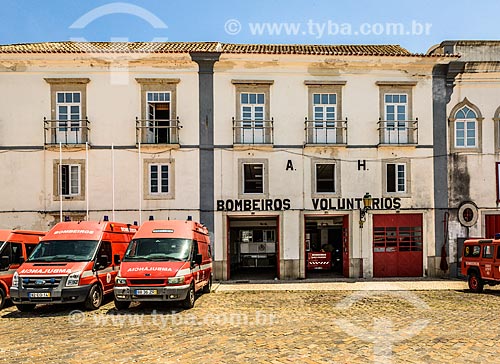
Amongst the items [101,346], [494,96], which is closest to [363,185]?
[494,96]

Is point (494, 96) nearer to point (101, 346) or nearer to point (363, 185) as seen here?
point (363, 185)

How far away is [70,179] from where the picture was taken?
21656 mm

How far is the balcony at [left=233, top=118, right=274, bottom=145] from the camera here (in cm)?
2181

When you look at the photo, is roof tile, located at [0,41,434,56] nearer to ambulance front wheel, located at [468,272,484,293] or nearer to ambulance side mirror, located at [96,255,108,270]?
ambulance front wheel, located at [468,272,484,293]

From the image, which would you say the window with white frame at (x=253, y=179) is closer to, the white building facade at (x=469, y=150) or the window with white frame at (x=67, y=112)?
the window with white frame at (x=67, y=112)

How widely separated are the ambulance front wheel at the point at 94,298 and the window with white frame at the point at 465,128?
53.7 ft

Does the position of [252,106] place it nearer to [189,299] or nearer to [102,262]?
[102,262]

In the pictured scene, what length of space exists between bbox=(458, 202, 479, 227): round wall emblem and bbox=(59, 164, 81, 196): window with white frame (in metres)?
16.4

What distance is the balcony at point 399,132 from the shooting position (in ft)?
72.4

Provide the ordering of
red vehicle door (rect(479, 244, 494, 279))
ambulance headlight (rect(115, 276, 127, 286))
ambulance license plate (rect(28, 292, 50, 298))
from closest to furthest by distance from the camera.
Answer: ambulance license plate (rect(28, 292, 50, 298)) < ambulance headlight (rect(115, 276, 127, 286)) < red vehicle door (rect(479, 244, 494, 279))

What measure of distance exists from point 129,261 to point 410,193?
43.5ft

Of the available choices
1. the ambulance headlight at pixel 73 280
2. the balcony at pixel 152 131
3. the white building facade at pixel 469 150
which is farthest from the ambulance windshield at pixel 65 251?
the white building facade at pixel 469 150

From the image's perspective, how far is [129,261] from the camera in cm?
1380

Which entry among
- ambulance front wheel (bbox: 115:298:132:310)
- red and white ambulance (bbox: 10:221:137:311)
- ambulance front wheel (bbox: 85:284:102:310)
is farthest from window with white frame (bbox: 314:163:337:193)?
ambulance front wheel (bbox: 85:284:102:310)
